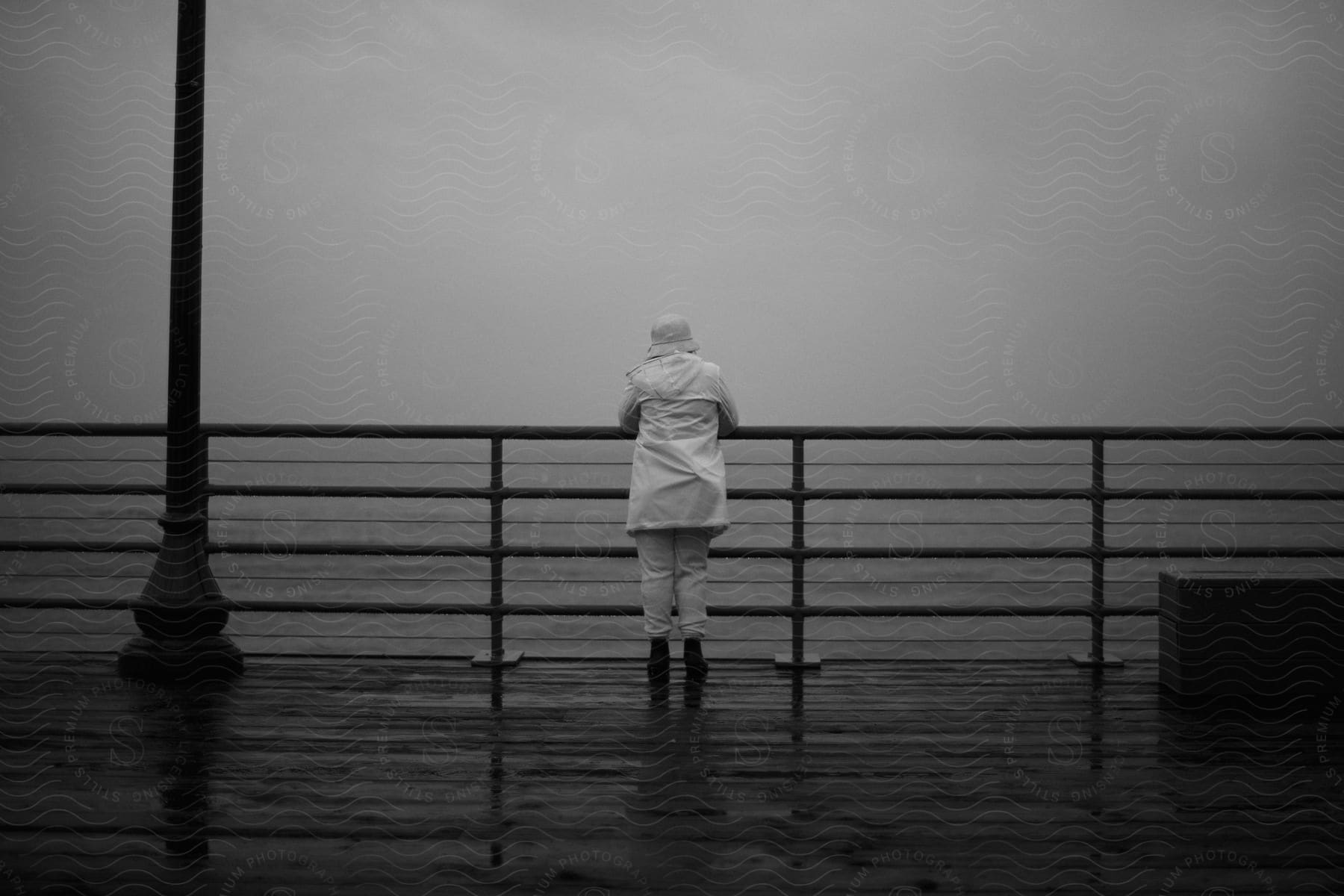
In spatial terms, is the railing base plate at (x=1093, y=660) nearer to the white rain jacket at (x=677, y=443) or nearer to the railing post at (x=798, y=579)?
the railing post at (x=798, y=579)

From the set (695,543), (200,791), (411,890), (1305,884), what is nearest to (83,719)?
(200,791)

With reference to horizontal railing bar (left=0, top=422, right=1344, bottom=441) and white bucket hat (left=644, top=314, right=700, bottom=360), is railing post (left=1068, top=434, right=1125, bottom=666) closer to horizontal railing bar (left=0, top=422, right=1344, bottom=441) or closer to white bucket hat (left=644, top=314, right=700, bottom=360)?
horizontal railing bar (left=0, top=422, right=1344, bottom=441)

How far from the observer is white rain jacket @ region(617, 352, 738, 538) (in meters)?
3.94

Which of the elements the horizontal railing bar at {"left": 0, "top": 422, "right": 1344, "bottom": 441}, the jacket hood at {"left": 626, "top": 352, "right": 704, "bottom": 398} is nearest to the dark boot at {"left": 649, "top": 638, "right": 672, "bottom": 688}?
the horizontal railing bar at {"left": 0, "top": 422, "right": 1344, "bottom": 441}

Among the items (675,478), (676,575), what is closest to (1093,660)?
(676,575)

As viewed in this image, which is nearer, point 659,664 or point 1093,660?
point 659,664

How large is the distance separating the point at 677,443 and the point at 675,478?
0.14 m

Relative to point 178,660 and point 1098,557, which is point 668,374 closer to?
point 1098,557

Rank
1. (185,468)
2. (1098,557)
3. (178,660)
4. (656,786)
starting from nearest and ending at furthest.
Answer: (656,786) → (178,660) → (185,468) → (1098,557)

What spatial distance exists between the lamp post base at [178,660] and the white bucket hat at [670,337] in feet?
6.93

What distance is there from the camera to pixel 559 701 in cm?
382

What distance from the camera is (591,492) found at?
4.39 meters

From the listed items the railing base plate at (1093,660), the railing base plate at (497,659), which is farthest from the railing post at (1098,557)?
the railing base plate at (497,659)

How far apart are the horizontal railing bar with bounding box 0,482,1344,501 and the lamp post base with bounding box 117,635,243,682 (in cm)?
62
